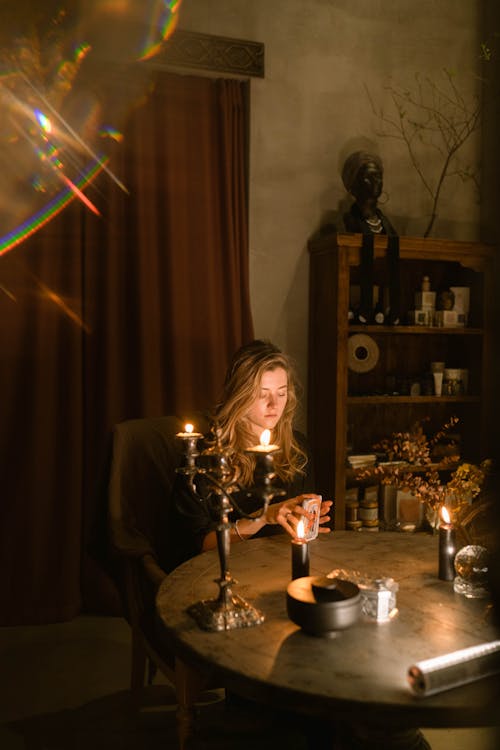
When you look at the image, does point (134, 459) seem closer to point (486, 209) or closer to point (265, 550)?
point (265, 550)

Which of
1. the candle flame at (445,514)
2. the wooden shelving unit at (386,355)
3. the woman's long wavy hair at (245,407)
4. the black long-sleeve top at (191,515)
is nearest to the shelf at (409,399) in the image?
the wooden shelving unit at (386,355)

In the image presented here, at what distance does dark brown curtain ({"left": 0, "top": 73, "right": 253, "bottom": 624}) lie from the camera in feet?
9.78

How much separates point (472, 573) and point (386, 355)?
87.4 inches

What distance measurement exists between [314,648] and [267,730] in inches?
37.5

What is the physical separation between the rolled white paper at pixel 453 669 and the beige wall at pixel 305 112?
8.05 ft

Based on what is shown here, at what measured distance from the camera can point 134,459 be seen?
2264 mm

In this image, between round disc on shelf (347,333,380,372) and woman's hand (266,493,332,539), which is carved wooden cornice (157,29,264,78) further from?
woman's hand (266,493,332,539)

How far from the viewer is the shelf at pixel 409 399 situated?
3266 mm

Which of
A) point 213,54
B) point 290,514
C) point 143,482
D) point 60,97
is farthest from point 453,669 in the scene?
point 213,54

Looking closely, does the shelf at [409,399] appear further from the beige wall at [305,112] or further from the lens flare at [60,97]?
the lens flare at [60,97]

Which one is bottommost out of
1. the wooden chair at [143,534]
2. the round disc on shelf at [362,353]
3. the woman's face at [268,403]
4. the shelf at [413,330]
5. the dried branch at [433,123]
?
the wooden chair at [143,534]

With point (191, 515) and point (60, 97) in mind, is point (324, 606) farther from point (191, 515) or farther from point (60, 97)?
point (60, 97)

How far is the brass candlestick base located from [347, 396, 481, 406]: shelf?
1.95m

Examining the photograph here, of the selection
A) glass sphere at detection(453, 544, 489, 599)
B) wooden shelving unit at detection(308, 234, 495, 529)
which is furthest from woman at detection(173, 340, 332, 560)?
wooden shelving unit at detection(308, 234, 495, 529)
